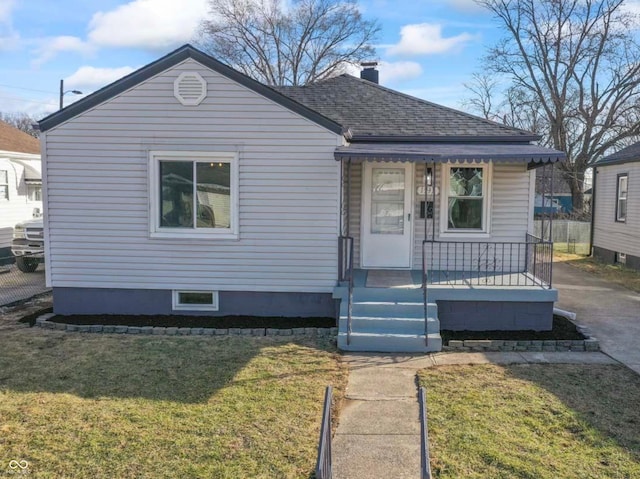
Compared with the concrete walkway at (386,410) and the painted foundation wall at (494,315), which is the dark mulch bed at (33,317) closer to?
the concrete walkway at (386,410)

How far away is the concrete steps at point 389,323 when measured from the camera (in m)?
7.17

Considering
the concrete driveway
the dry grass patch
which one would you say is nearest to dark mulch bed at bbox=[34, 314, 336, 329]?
the concrete driveway

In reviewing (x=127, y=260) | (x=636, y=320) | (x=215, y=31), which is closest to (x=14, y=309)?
(x=127, y=260)

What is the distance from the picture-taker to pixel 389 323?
7504 mm

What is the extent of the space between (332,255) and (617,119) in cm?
2840

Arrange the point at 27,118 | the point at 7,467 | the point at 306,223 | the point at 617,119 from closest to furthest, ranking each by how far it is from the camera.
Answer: the point at 7,467
the point at 306,223
the point at 617,119
the point at 27,118

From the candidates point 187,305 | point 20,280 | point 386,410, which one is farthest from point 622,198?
point 20,280

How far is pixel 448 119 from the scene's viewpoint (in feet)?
33.9

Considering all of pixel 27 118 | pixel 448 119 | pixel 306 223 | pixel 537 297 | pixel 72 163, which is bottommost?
pixel 537 297

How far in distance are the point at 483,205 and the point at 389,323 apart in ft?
10.8

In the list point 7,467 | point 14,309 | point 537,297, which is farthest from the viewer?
point 14,309

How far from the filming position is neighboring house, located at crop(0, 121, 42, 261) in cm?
1554

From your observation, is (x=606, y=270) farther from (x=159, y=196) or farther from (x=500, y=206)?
(x=159, y=196)

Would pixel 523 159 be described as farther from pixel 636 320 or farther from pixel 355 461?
pixel 355 461
